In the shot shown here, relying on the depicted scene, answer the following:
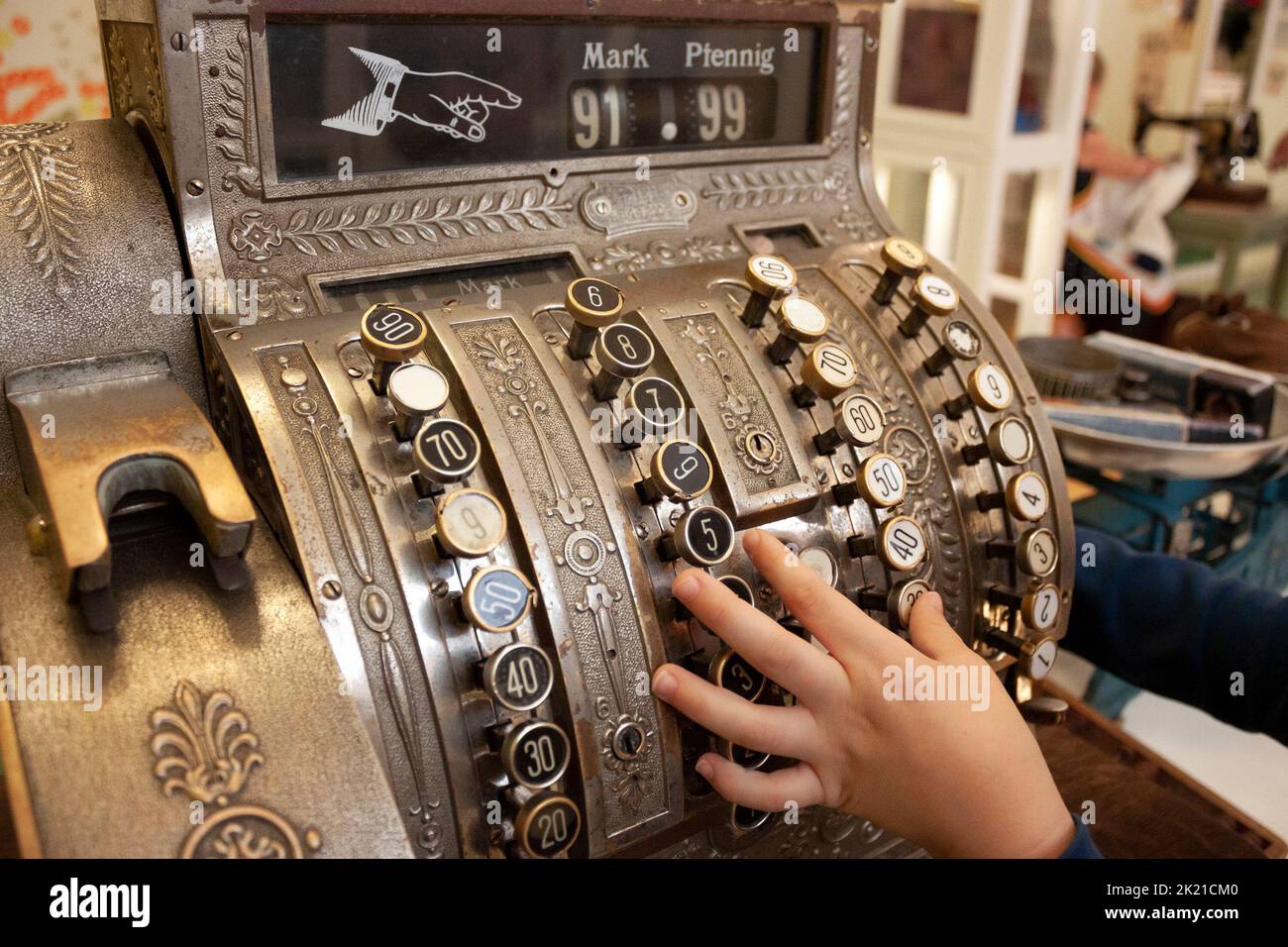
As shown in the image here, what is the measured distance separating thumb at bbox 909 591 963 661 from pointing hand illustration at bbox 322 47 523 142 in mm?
694

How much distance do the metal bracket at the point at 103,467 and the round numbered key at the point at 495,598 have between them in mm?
183

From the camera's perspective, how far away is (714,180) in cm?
131

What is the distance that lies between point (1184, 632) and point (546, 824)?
100 centimetres

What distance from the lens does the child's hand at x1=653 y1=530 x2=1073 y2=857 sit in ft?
3.05

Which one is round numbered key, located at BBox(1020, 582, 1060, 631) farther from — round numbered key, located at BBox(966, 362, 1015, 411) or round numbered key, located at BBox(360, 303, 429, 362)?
round numbered key, located at BBox(360, 303, 429, 362)

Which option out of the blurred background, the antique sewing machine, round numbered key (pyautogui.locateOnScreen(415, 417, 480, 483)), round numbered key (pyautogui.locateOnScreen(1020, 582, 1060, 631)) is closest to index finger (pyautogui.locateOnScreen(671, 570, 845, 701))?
round numbered key (pyautogui.locateOnScreen(415, 417, 480, 483))

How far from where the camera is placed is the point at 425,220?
1.10 metres

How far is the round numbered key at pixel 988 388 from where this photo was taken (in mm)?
1193

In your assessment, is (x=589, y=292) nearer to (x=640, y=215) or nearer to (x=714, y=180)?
(x=640, y=215)

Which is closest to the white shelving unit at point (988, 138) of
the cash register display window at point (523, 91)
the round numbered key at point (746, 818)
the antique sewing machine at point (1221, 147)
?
the antique sewing machine at point (1221, 147)

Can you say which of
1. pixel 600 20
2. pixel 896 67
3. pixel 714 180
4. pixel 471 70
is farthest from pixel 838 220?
pixel 896 67

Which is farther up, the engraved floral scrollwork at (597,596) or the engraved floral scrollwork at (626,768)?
the engraved floral scrollwork at (597,596)

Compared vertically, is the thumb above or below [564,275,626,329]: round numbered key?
below

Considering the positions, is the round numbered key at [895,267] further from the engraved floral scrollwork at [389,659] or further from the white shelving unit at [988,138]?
the white shelving unit at [988,138]
